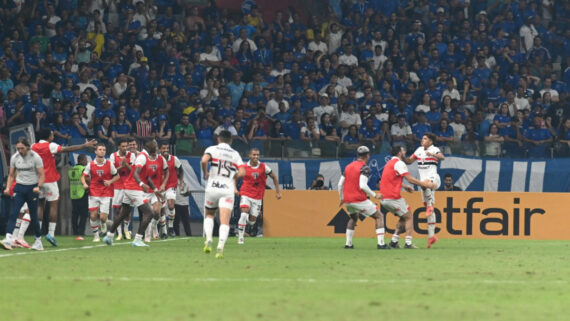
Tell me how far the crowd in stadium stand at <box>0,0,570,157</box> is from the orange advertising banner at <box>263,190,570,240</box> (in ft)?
4.47

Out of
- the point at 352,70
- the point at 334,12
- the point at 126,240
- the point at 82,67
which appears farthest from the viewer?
the point at 334,12

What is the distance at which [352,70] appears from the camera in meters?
33.5

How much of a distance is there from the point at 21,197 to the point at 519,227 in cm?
1477

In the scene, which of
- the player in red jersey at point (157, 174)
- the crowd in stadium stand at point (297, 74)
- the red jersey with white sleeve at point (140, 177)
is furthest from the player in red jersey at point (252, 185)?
the crowd in stadium stand at point (297, 74)

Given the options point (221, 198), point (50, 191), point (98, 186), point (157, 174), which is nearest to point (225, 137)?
point (221, 198)

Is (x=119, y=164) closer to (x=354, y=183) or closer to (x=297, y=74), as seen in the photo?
(x=354, y=183)

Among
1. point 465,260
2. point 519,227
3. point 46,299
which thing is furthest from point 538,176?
point 46,299

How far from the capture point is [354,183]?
21672 millimetres

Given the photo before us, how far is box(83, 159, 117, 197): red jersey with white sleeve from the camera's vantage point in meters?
25.0

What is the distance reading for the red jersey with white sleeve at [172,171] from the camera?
86.3ft

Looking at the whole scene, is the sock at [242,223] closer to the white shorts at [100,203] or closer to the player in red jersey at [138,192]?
the player in red jersey at [138,192]

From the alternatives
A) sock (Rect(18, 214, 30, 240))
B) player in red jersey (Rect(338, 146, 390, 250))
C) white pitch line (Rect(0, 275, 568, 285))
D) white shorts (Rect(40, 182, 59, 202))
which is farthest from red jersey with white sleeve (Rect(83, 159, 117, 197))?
white pitch line (Rect(0, 275, 568, 285))

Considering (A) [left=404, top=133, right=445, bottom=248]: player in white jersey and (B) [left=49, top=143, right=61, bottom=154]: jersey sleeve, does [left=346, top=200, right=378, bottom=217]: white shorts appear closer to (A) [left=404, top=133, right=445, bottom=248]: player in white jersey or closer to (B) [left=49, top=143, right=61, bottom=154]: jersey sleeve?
(A) [left=404, top=133, right=445, bottom=248]: player in white jersey

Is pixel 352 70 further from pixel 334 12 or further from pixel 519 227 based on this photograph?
pixel 519 227
